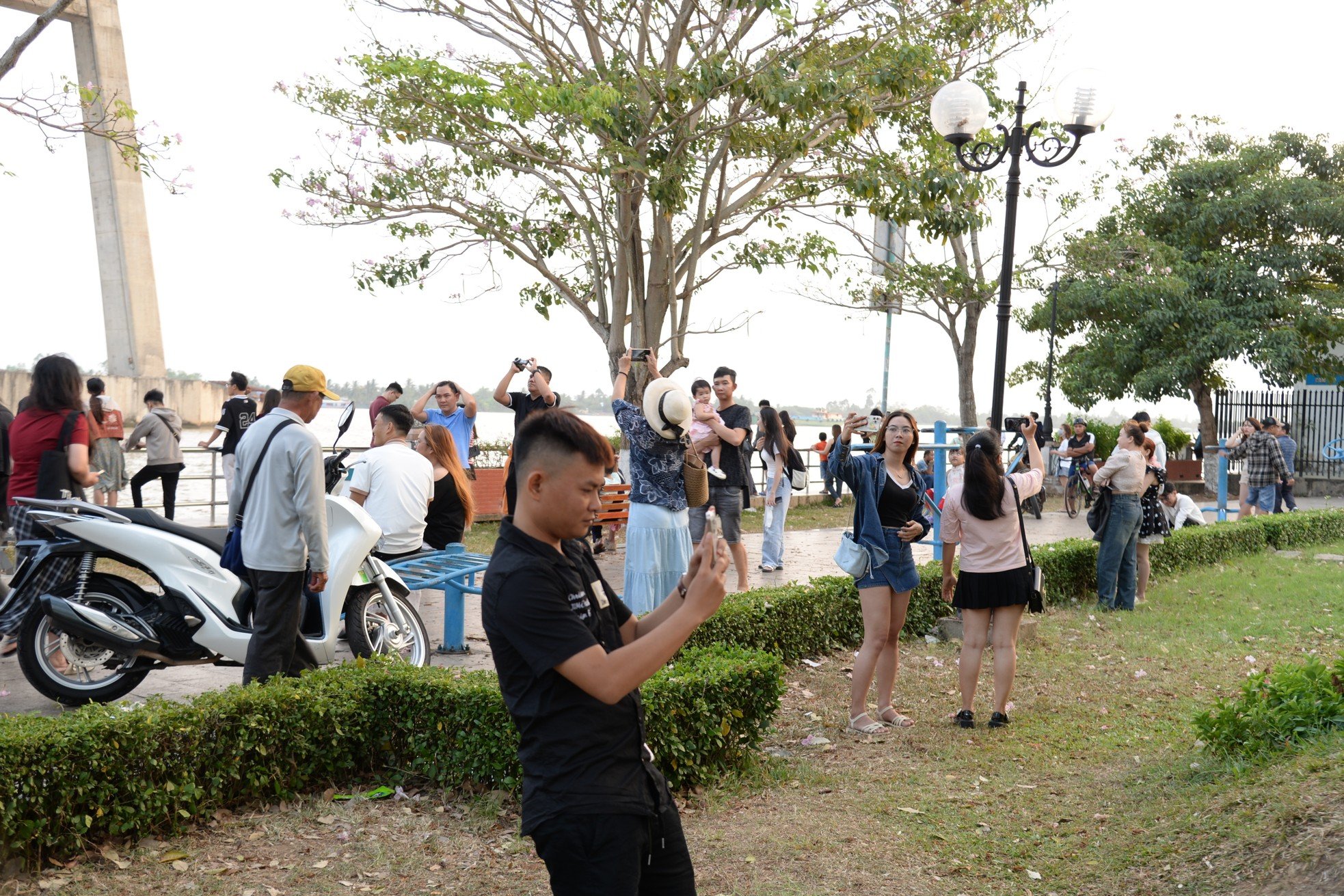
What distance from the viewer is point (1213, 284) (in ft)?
86.1

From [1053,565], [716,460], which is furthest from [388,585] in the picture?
[1053,565]

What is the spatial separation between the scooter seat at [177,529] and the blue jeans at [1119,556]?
7.51m

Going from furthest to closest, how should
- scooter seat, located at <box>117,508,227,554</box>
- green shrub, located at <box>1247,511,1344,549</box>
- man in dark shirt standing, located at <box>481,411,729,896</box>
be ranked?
green shrub, located at <box>1247,511,1344,549</box> → scooter seat, located at <box>117,508,227,554</box> → man in dark shirt standing, located at <box>481,411,729,896</box>

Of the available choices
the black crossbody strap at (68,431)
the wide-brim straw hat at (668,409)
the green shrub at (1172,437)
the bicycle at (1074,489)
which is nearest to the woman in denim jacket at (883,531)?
the wide-brim straw hat at (668,409)

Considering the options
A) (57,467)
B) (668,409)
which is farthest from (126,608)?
(668,409)

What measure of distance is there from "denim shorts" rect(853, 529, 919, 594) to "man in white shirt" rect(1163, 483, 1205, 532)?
8.34 m

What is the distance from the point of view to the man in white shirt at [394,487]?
22.6 feet

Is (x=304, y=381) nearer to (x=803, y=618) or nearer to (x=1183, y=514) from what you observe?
(x=803, y=618)

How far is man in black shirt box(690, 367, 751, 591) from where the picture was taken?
8.66 metres

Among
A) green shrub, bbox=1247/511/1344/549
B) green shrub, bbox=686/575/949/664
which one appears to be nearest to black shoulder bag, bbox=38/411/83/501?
green shrub, bbox=686/575/949/664

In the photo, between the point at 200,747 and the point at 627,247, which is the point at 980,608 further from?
the point at 627,247

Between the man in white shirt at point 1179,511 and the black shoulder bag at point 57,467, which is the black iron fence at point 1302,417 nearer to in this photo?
the man in white shirt at point 1179,511

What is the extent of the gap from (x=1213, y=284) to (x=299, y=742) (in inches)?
1037

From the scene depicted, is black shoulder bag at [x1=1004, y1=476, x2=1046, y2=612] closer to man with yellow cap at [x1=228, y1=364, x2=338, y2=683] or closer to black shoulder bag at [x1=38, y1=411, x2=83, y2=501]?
man with yellow cap at [x1=228, y1=364, x2=338, y2=683]
